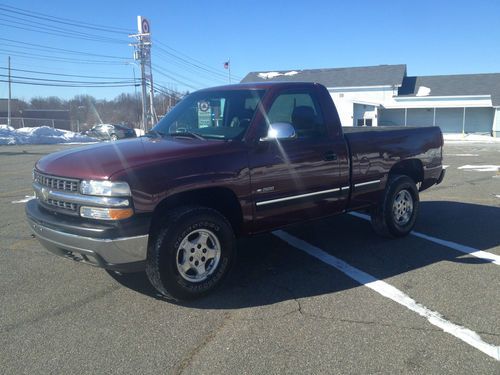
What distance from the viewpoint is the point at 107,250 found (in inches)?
137

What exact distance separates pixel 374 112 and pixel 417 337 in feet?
128

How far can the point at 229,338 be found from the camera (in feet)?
11.0

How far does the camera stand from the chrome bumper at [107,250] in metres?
3.48

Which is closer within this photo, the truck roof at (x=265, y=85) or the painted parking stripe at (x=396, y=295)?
the painted parking stripe at (x=396, y=295)

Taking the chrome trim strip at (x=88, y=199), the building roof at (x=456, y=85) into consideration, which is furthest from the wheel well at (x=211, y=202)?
the building roof at (x=456, y=85)

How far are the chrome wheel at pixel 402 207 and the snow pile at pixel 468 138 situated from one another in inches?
1210

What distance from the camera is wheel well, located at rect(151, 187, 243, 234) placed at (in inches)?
150

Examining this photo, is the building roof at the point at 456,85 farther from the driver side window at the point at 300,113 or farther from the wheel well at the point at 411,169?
the driver side window at the point at 300,113

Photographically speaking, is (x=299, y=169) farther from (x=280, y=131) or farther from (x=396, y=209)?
(x=396, y=209)

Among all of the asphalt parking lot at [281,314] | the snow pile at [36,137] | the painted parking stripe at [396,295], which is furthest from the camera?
the snow pile at [36,137]

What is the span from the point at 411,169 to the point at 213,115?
315 cm

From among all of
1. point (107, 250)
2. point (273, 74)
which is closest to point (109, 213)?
point (107, 250)

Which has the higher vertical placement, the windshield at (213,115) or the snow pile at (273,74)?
the snow pile at (273,74)

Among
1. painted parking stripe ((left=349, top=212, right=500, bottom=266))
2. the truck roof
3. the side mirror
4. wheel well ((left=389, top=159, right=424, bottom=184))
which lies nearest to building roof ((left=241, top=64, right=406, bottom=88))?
wheel well ((left=389, top=159, right=424, bottom=184))
